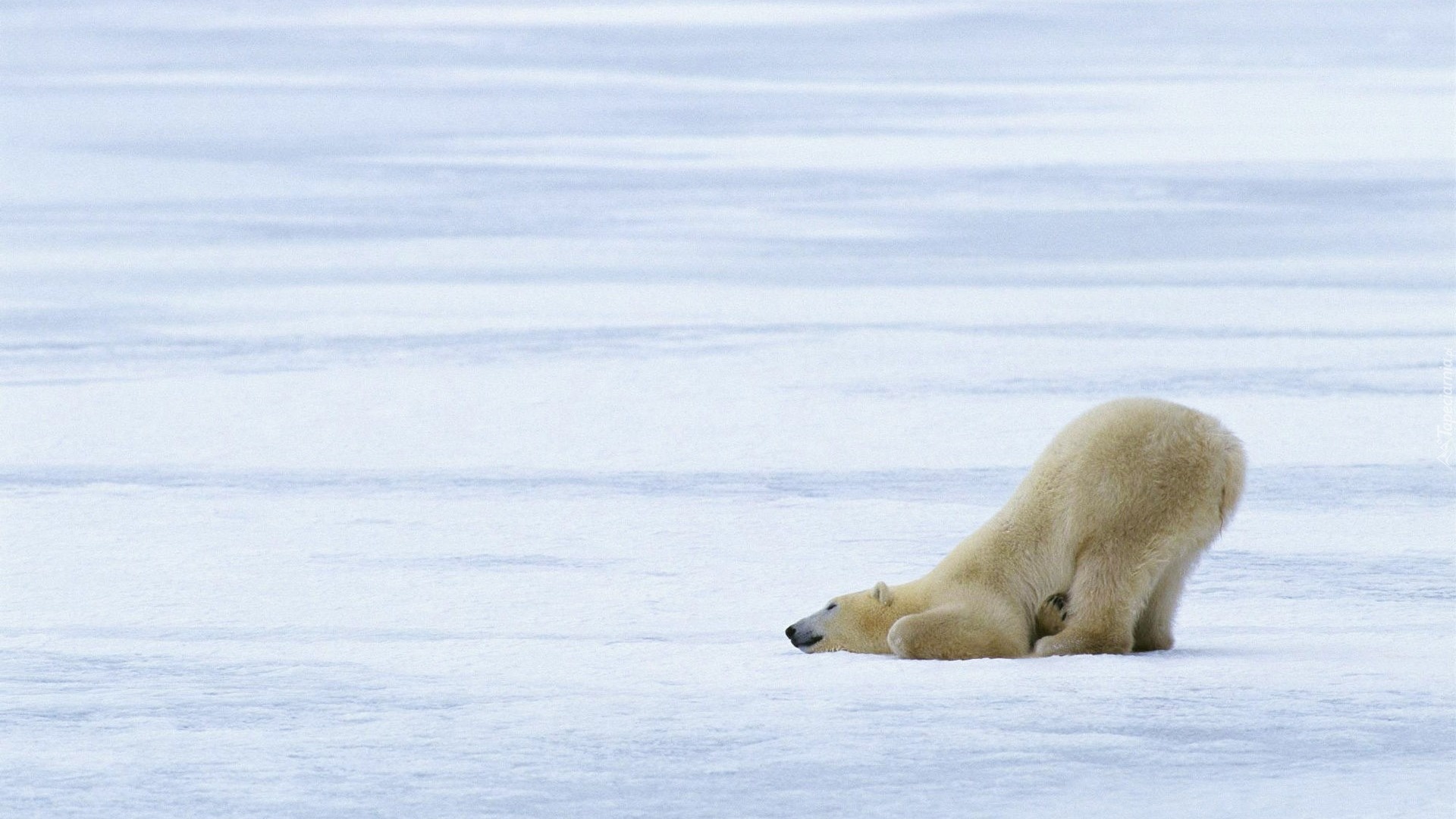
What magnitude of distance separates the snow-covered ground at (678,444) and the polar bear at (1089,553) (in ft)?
0.24

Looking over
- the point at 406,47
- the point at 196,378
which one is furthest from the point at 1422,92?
the point at 196,378

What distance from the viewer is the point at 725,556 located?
526 cm

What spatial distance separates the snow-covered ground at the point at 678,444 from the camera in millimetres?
3568

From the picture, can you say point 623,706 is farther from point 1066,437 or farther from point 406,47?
point 406,47

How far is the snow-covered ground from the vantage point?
11.7 ft

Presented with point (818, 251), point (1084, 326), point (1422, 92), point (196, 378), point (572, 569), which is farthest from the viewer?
point (1422, 92)

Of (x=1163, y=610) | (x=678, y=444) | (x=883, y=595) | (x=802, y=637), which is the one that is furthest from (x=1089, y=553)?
(x=678, y=444)

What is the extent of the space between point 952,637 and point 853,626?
0.21 metres

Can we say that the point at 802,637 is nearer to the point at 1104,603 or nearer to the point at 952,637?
the point at 952,637

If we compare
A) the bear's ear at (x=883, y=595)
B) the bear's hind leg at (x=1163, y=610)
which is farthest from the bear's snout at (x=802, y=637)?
the bear's hind leg at (x=1163, y=610)

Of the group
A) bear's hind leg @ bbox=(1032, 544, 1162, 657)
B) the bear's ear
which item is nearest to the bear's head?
the bear's ear

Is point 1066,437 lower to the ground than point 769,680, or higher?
higher

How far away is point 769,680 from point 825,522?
67.0 inches

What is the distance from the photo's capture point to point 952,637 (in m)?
4.11
